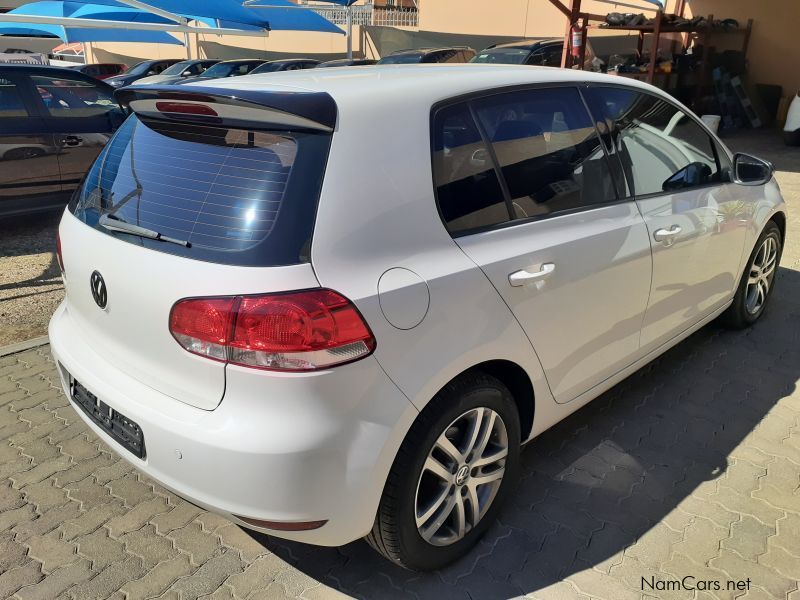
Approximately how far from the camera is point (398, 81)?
2.34 m

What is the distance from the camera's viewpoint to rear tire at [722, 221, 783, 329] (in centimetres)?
415

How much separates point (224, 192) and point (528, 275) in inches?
42.5

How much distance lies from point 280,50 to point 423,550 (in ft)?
87.5

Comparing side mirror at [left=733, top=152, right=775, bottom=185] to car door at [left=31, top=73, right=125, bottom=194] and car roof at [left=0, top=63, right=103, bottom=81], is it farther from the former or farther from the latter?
car roof at [left=0, top=63, right=103, bottom=81]

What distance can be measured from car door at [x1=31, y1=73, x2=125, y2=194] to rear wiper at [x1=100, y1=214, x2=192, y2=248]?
487 cm

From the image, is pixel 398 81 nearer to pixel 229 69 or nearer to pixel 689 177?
pixel 689 177

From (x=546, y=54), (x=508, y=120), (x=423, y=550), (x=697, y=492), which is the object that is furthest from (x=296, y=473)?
(x=546, y=54)

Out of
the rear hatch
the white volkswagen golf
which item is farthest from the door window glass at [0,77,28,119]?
the rear hatch

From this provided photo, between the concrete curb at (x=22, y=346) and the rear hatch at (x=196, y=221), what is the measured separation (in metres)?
2.09

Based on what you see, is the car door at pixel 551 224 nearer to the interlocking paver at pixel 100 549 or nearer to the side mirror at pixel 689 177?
the side mirror at pixel 689 177

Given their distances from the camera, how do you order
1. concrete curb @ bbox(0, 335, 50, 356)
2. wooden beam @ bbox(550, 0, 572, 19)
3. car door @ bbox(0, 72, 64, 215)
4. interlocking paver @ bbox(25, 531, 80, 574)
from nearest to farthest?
interlocking paver @ bbox(25, 531, 80, 574) → concrete curb @ bbox(0, 335, 50, 356) → car door @ bbox(0, 72, 64, 215) → wooden beam @ bbox(550, 0, 572, 19)

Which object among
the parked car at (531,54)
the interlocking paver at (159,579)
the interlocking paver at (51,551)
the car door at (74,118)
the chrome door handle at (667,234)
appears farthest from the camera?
the parked car at (531,54)

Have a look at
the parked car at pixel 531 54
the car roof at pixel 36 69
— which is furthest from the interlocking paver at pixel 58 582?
the parked car at pixel 531 54

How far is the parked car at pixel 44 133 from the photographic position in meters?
6.30
